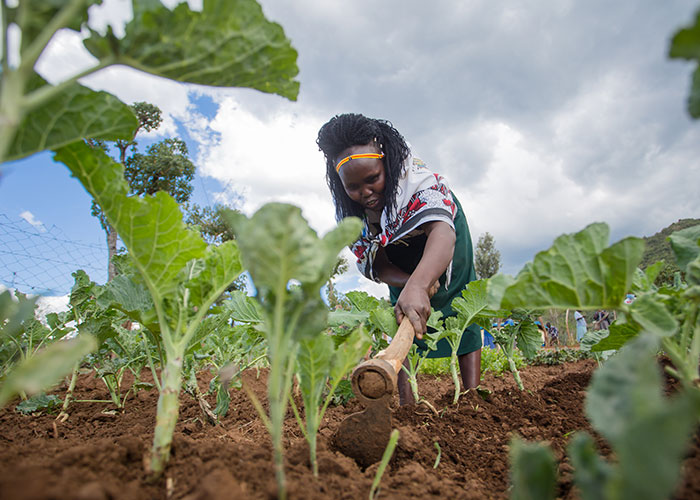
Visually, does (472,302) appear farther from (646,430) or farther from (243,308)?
(646,430)

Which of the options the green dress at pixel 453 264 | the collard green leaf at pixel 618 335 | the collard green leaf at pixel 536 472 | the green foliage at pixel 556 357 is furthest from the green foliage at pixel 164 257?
the green foliage at pixel 556 357

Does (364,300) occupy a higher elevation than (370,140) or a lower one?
lower

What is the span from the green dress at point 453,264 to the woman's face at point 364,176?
0.43m

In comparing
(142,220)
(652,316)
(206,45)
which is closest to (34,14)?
(206,45)

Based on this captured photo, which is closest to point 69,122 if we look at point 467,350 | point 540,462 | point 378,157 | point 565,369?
point 540,462

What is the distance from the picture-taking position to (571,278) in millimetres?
1003

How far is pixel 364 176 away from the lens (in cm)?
287

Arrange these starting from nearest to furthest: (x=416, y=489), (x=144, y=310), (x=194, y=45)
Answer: (x=194, y=45), (x=416, y=489), (x=144, y=310)

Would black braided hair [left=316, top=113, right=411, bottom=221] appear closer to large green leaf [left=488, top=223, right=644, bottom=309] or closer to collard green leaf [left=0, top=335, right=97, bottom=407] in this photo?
large green leaf [left=488, top=223, right=644, bottom=309]

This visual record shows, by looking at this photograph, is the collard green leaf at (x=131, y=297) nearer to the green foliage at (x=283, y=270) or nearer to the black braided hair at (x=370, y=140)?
the green foliage at (x=283, y=270)

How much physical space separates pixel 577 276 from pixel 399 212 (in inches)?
76.4

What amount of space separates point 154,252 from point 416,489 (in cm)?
96

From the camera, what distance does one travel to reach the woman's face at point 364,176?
2846 mm

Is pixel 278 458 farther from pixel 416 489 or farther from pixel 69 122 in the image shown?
pixel 69 122
